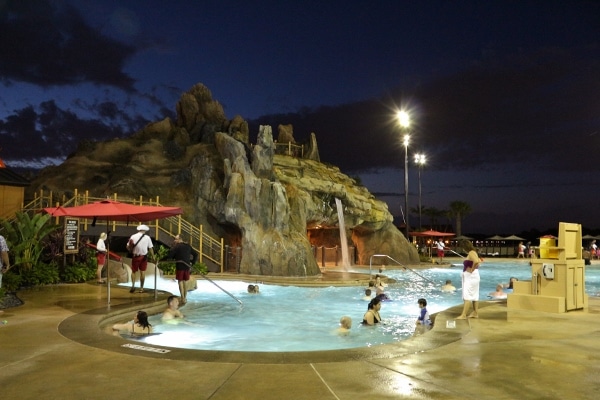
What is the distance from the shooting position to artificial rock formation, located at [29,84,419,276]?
26.6 m

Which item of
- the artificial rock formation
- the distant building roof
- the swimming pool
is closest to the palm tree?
the artificial rock formation

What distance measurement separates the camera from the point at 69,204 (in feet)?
78.2

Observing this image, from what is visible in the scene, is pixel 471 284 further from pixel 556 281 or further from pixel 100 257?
pixel 100 257

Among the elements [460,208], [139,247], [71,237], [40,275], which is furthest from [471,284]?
[460,208]

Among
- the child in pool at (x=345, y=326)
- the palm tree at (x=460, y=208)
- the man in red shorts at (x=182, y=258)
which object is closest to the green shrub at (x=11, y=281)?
the man in red shorts at (x=182, y=258)

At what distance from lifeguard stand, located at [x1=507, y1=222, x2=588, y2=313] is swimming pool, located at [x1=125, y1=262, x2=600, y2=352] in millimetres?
2919

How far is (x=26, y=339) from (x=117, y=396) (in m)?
3.77

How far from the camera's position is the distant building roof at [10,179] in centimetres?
2392

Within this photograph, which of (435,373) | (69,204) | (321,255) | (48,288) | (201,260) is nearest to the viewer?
(435,373)

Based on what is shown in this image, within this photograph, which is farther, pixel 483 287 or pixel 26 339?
pixel 483 287

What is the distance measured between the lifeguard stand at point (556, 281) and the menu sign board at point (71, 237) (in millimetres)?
14214

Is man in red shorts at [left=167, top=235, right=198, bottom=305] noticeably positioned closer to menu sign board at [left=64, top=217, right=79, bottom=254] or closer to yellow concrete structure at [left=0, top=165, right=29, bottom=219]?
menu sign board at [left=64, top=217, right=79, bottom=254]

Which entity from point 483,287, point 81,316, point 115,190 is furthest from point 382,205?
point 81,316

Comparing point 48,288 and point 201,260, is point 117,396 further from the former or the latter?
point 201,260
